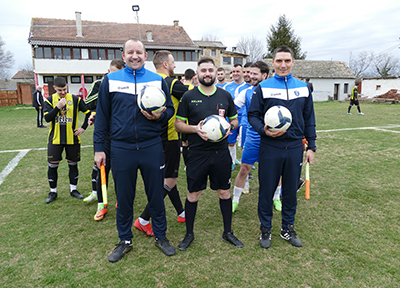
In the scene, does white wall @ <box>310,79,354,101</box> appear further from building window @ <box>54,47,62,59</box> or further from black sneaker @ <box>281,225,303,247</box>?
black sneaker @ <box>281,225,303,247</box>

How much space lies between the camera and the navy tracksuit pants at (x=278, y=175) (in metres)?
3.25

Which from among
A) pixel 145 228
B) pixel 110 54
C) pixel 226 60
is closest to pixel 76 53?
pixel 110 54

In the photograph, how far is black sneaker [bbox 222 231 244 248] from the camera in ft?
11.1

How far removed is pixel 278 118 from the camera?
2.97m

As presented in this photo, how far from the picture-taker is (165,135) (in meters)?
3.69

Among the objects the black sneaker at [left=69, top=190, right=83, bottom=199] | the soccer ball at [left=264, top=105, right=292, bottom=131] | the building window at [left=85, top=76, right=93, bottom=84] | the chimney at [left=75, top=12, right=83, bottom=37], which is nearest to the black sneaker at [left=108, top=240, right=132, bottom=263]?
the black sneaker at [left=69, top=190, right=83, bottom=199]

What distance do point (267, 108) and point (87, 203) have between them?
3508 mm

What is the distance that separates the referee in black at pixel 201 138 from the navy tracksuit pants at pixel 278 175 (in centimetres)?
45

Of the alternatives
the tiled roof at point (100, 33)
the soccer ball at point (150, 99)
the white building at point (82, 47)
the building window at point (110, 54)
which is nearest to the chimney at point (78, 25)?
the white building at point (82, 47)

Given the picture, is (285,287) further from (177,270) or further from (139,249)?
(139,249)

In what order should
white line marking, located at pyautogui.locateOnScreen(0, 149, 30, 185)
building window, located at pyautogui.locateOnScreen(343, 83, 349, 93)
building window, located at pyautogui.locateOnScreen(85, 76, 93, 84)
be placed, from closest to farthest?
1. white line marking, located at pyautogui.locateOnScreen(0, 149, 30, 185)
2. building window, located at pyautogui.locateOnScreen(85, 76, 93, 84)
3. building window, located at pyautogui.locateOnScreen(343, 83, 349, 93)

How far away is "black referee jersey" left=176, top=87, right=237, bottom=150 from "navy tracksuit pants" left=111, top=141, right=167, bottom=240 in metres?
0.47

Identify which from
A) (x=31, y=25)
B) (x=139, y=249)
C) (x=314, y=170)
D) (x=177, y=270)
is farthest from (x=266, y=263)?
(x=31, y=25)

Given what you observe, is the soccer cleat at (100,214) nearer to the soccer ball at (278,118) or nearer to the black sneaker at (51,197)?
the black sneaker at (51,197)
